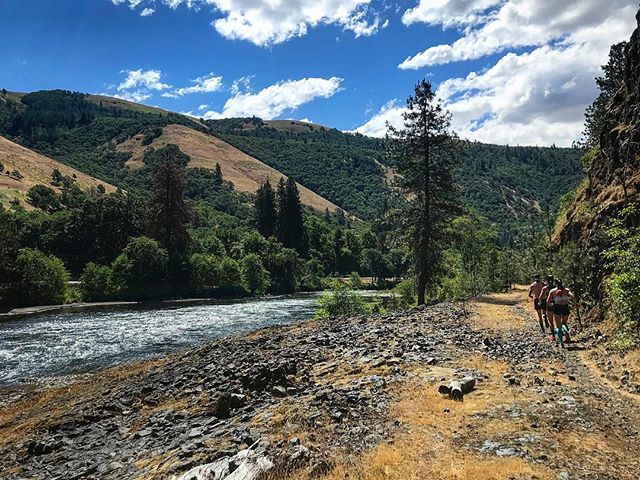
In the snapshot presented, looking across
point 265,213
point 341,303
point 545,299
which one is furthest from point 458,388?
point 265,213

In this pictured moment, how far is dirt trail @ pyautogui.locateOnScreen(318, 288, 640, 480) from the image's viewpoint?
774 centimetres

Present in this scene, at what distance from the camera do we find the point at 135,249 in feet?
257

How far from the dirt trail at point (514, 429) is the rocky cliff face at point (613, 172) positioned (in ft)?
28.8

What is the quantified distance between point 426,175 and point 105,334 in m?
28.2

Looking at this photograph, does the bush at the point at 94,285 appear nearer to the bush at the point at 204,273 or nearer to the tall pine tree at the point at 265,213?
the bush at the point at 204,273

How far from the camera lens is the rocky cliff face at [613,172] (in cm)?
2041

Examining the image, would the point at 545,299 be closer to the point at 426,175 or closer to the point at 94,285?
the point at 426,175

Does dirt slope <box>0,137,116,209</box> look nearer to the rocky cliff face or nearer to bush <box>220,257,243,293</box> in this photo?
bush <box>220,257,243,293</box>

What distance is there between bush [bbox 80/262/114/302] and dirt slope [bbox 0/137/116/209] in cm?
5460

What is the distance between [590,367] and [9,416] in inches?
807

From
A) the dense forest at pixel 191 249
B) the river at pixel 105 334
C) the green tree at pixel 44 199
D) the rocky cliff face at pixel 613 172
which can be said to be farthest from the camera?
the green tree at pixel 44 199

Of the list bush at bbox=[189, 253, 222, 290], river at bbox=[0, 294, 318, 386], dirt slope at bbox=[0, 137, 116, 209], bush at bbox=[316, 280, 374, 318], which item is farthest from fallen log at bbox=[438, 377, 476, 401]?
dirt slope at bbox=[0, 137, 116, 209]

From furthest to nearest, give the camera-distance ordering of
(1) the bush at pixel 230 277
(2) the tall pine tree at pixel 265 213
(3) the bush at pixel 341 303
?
1. (2) the tall pine tree at pixel 265 213
2. (1) the bush at pixel 230 277
3. (3) the bush at pixel 341 303

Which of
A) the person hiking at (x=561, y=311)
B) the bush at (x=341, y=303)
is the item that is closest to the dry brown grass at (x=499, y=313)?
the person hiking at (x=561, y=311)
